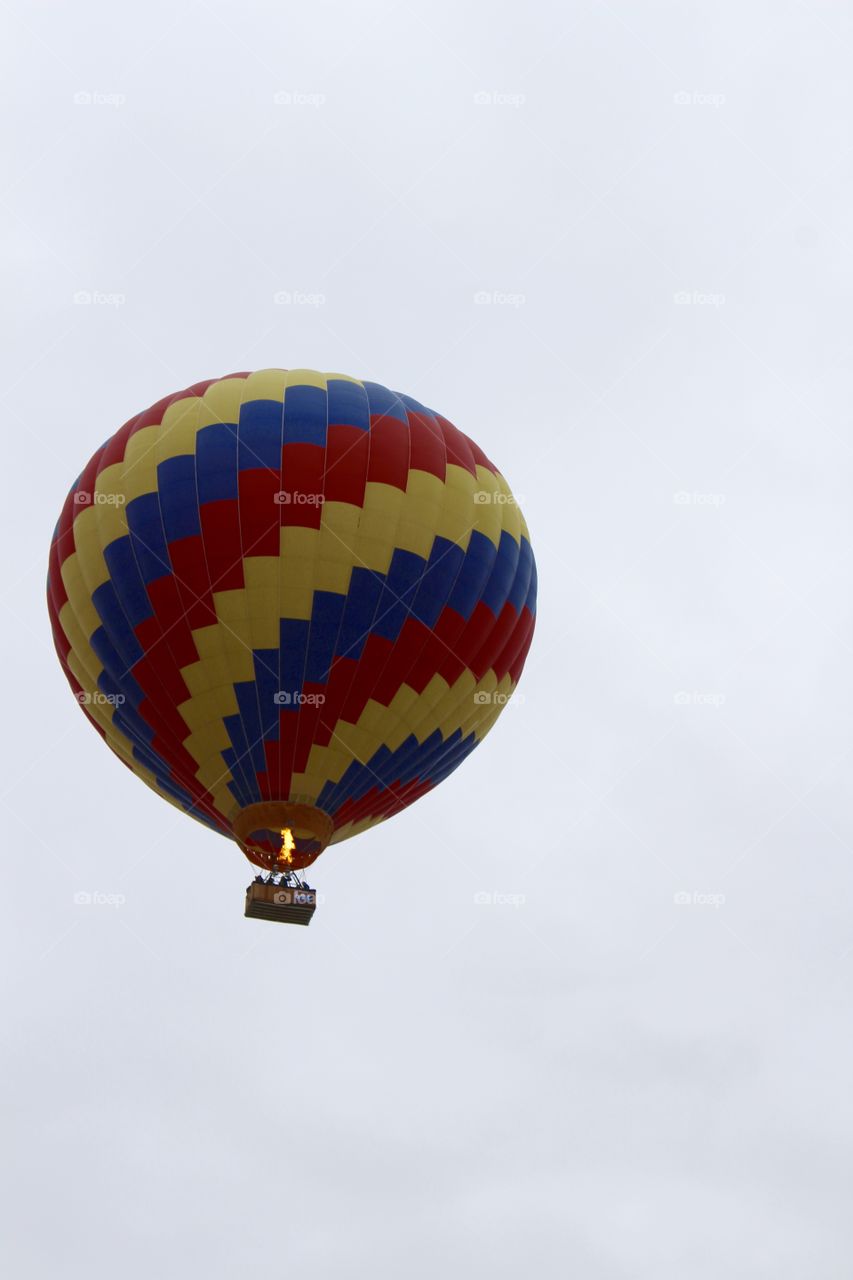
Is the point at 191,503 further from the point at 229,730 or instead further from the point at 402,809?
the point at 402,809

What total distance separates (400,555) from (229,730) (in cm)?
339

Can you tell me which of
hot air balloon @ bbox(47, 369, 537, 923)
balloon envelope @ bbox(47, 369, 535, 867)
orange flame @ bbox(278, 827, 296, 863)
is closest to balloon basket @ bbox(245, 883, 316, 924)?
hot air balloon @ bbox(47, 369, 537, 923)

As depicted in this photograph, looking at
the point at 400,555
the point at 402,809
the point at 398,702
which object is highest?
the point at 400,555

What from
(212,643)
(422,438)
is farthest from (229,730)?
(422,438)

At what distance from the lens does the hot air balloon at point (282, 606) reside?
29031 millimetres

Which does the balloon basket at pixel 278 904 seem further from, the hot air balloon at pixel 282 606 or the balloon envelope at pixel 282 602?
the balloon envelope at pixel 282 602

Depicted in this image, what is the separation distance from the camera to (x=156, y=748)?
30.0m

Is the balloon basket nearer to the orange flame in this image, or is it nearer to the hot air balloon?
the hot air balloon

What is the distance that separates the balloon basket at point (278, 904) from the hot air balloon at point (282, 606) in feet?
0.10

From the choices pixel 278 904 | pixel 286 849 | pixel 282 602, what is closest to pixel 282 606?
pixel 282 602

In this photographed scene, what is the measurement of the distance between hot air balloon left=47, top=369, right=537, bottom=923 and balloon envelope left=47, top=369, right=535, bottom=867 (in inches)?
1.1

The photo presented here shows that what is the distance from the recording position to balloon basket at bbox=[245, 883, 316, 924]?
94.8 feet

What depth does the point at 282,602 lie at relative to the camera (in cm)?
2897

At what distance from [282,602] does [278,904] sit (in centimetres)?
413
